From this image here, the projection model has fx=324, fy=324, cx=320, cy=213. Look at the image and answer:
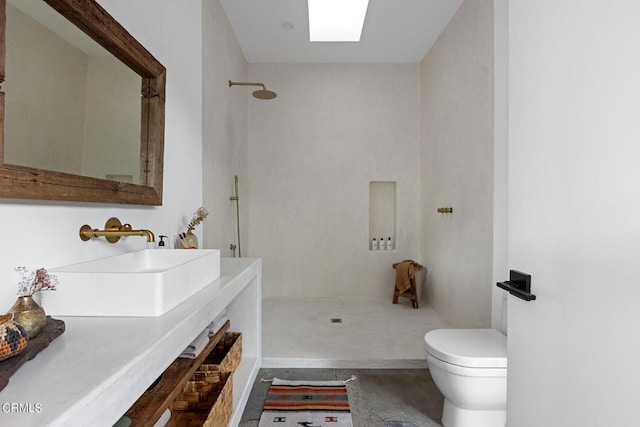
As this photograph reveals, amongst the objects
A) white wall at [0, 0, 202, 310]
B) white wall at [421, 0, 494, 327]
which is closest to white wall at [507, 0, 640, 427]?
white wall at [0, 0, 202, 310]

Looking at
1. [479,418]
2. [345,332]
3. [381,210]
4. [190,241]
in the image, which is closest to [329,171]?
[381,210]

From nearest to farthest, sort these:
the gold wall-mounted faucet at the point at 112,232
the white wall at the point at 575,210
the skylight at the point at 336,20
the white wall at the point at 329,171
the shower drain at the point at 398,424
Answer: the white wall at the point at 575,210, the gold wall-mounted faucet at the point at 112,232, the shower drain at the point at 398,424, the skylight at the point at 336,20, the white wall at the point at 329,171

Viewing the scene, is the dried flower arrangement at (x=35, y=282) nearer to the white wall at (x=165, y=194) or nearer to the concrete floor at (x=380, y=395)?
the white wall at (x=165, y=194)

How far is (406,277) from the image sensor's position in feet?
11.3

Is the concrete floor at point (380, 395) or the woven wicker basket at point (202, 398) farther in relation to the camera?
the concrete floor at point (380, 395)

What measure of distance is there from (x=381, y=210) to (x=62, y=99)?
Result: 3.35 metres

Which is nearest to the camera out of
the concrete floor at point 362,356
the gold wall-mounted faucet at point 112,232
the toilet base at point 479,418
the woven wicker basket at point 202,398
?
the gold wall-mounted faucet at point 112,232

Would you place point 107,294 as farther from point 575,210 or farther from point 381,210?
point 381,210

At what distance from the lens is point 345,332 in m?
2.75

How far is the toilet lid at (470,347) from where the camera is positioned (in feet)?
4.82

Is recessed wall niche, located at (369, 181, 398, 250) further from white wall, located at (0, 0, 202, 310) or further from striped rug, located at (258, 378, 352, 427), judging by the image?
white wall, located at (0, 0, 202, 310)

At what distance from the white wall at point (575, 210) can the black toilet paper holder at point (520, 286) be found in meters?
0.02

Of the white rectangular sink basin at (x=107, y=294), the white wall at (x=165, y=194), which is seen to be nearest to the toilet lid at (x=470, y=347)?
the white rectangular sink basin at (x=107, y=294)

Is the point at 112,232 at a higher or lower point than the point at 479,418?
higher
